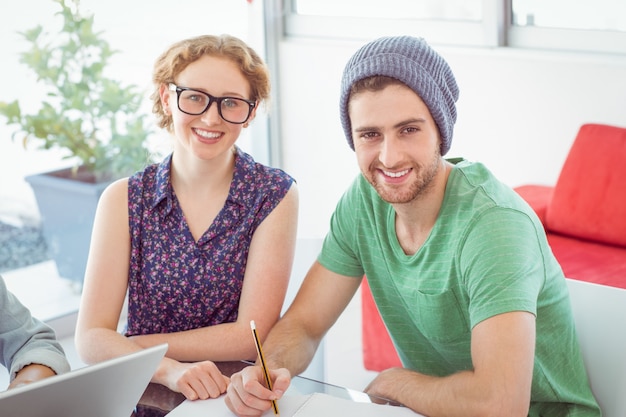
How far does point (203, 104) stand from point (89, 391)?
959mm

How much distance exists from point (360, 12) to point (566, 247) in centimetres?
170

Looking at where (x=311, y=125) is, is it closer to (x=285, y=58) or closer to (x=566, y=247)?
(x=285, y=58)

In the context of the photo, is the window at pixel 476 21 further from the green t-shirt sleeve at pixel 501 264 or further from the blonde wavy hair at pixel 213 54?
the green t-shirt sleeve at pixel 501 264

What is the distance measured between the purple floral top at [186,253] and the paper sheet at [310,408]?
21.3 inches

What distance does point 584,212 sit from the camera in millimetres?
3164

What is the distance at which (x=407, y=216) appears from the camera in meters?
1.75

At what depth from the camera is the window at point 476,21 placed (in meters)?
3.54

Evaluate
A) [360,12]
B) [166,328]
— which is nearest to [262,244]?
[166,328]

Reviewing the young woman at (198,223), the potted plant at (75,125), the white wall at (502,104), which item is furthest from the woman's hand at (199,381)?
the white wall at (502,104)

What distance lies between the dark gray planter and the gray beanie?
224 centimetres

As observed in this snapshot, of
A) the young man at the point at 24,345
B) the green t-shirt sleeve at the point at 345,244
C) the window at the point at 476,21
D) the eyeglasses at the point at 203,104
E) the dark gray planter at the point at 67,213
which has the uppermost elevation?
the window at the point at 476,21

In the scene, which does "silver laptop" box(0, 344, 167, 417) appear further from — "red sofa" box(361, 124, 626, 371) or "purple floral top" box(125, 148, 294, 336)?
"red sofa" box(361, 124, 626, 371)

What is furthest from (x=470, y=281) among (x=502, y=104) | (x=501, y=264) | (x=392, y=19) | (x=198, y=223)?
(x=392, y=19)

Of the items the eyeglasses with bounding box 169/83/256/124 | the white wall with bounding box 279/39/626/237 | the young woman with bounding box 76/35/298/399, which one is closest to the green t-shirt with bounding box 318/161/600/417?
the young woman with bounding box 76/35/298/399
